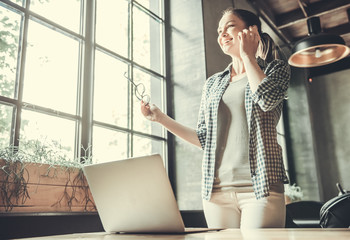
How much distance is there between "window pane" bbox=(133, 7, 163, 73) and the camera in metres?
3.07

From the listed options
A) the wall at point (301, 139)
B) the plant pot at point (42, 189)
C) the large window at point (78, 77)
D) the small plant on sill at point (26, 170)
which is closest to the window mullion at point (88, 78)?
the large window at point (78, 77)

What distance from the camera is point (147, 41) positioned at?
10.6 ft

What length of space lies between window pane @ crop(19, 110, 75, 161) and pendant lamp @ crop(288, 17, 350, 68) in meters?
2.13

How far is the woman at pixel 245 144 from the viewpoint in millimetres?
1232

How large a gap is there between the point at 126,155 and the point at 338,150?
14.3ft

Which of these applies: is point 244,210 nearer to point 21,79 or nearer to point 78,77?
point 21,79

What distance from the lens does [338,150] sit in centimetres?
573

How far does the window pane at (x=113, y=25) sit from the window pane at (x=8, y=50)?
0.69m

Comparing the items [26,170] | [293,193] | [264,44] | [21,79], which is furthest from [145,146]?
[293,193]

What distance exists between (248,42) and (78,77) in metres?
1.39

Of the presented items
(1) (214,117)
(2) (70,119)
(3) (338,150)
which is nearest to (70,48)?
(2) (70,119)

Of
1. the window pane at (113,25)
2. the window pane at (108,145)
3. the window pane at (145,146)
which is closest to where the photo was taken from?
the window pane at (108,145)

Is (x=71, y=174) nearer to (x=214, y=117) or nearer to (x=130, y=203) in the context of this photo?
(x=214, y=117)

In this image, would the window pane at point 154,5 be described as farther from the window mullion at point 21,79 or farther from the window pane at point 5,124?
the window pane at point 5,124
